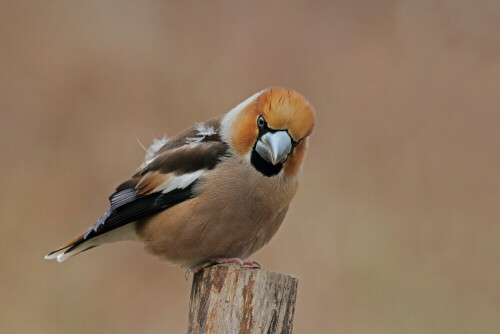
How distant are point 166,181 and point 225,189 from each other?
0.35m

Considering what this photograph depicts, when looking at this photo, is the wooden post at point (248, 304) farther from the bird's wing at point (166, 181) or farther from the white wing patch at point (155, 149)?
the white wing patch at point (155, 149)

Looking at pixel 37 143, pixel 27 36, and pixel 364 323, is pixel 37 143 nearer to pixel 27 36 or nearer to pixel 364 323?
pixel 27 36

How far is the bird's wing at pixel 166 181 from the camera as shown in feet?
11.7

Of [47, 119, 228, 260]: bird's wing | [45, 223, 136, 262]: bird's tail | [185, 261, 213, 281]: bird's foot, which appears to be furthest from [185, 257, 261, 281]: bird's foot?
[45, 223, 136, 262]: bird's tail

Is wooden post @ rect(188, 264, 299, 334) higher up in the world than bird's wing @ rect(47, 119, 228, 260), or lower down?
lower down

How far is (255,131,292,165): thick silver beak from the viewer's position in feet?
10.6

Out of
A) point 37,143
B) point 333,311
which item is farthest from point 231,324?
point 37,143

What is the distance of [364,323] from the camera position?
227 inches

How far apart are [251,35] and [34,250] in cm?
296

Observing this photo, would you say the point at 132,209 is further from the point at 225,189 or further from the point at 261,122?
the point at 261,122

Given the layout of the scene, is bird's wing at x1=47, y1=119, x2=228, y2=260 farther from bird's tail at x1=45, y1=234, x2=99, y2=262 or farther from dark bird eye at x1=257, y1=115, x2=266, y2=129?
dark bird eye at x1=257, y1=115, x2=266, y2=129

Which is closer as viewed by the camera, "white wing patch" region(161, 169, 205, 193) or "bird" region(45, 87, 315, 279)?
"bird" region(45, 87, 315, 279)

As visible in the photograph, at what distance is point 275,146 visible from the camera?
10.6ft

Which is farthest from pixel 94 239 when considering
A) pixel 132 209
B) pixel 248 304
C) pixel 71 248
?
pixel 248 304
